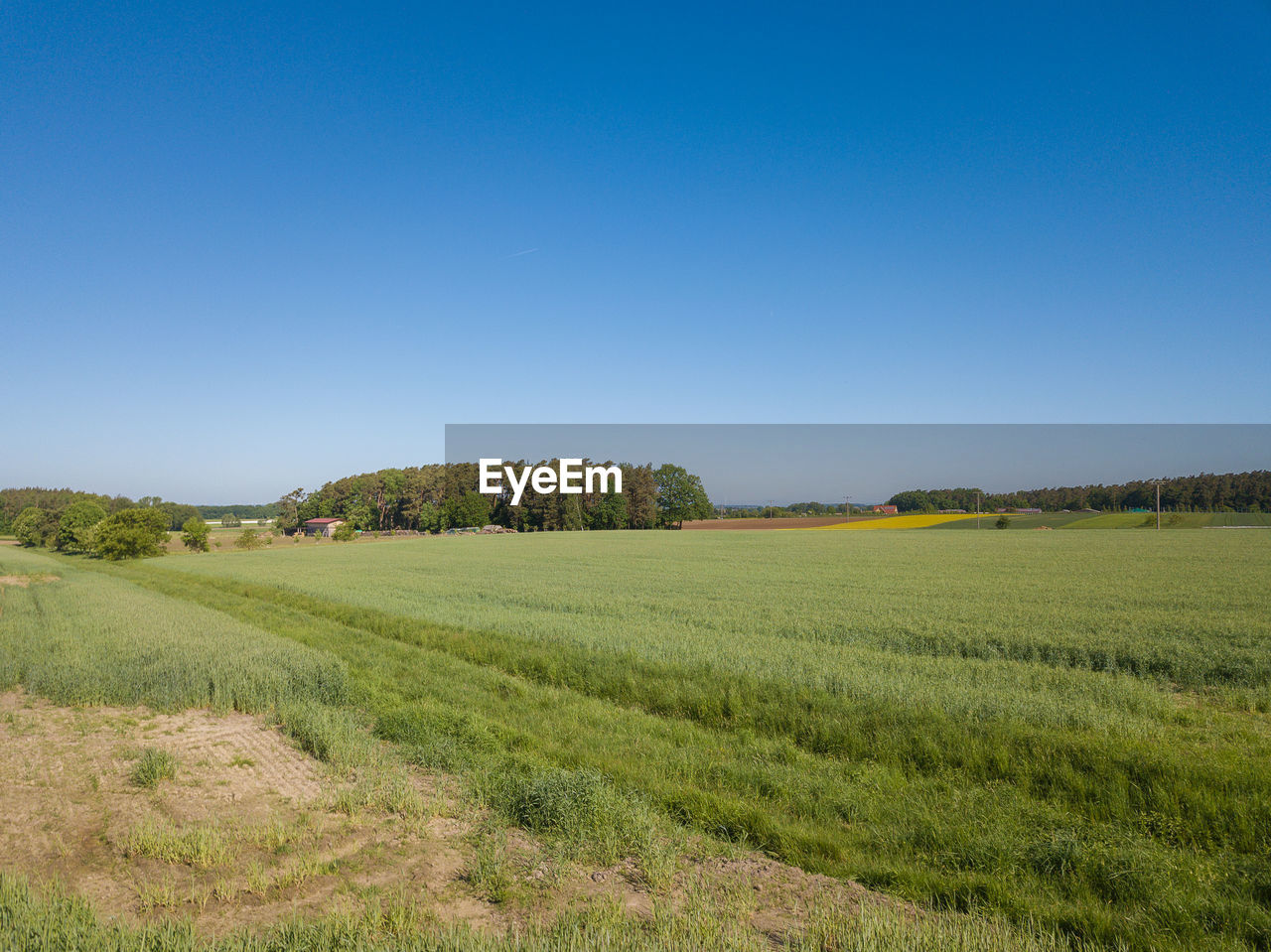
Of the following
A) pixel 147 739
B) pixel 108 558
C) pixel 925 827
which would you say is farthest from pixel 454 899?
pixel 108 558

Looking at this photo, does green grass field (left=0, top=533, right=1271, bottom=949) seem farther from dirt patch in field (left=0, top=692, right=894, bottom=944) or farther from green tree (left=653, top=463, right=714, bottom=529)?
green tree (left=653, top=463, right=714, bottom=529)

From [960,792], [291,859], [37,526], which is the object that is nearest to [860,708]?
[960,792]

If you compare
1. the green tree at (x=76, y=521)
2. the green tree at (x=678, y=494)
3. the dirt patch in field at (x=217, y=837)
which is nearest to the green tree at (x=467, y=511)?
the green tree at (x=678, y=494)

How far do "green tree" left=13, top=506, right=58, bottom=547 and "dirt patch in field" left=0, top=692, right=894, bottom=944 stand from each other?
12080 centimetres

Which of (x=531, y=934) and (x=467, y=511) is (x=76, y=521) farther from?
(x=531, y=934)

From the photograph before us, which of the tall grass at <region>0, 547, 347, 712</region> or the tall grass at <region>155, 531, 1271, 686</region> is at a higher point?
the tall grass at <region>0, 547, 347, 712</region>

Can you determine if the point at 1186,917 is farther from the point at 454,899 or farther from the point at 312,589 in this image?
the point at 312,589

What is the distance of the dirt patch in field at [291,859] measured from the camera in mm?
4793

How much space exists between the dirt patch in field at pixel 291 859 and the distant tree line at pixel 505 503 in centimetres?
9876

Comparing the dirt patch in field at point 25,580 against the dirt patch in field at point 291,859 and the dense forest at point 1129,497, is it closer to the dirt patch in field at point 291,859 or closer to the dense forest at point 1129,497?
the dirt patch in field at point 291,859

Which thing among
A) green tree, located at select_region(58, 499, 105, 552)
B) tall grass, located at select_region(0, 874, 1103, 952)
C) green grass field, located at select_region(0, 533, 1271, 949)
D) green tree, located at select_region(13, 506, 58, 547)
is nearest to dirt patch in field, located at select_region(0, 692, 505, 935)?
tall grass, located at select_region(0, 874, 1103, 952)

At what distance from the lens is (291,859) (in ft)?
17.9

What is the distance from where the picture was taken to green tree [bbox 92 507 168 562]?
58375 millimetres

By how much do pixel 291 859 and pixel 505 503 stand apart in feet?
363
